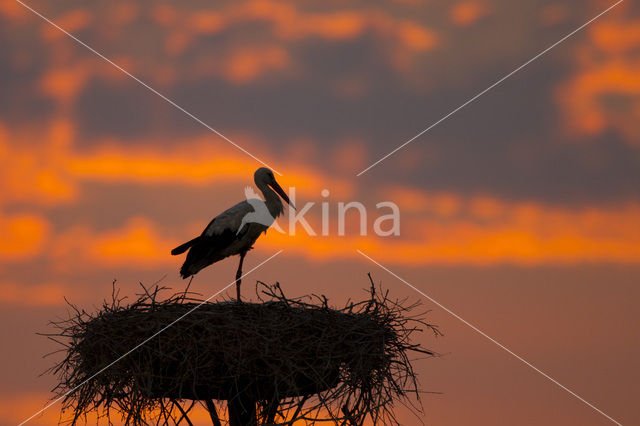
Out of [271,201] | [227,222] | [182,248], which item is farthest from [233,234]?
[271,201]

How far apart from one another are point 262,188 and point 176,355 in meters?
3.85

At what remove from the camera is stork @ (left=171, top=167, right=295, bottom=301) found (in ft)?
37.6

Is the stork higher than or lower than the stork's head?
lower

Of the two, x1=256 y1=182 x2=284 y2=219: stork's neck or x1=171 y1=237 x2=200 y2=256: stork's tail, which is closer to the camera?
x1=171 y1=237 x2=200 y2=256: stork's tail

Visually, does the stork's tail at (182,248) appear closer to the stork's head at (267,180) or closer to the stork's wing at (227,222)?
the stork's wing at (227,222)

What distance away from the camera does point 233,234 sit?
11602 mm

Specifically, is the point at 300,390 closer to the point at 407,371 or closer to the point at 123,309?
the point at 407,371

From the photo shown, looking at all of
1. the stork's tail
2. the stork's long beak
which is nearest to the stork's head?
the stork's long beak

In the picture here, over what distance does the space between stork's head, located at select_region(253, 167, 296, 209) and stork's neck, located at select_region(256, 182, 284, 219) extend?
5cm

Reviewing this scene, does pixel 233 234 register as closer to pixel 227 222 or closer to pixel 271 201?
pixel 227 222

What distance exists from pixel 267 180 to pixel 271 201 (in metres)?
0.40

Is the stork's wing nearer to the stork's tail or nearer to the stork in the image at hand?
the stork

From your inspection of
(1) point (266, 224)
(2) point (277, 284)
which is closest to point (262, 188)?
(1) point (266, 224)

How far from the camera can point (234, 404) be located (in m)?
9.47
